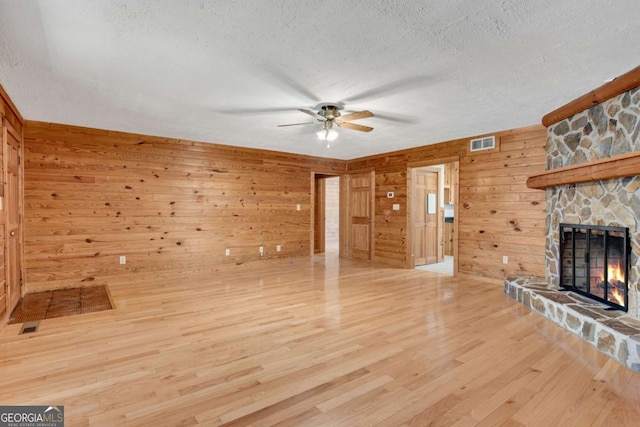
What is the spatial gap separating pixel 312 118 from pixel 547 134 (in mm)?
3171

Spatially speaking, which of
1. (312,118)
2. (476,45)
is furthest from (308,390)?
(312,118)

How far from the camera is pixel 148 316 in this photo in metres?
3.68

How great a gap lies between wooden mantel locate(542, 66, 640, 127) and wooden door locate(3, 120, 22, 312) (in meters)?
6.19

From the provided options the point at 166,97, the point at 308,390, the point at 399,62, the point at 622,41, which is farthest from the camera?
the point at 166,97

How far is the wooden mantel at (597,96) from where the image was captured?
2.94 metres

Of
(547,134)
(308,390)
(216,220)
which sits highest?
(547,134)

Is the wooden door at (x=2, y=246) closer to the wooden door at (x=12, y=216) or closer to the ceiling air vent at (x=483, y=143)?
the wooden door at (x=12, y=216)

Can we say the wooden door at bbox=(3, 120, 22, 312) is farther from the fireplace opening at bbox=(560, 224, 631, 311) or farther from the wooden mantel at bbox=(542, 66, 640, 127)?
the fireplace opening at bbox=(560, 224, 631, 311)

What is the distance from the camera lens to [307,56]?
104 inches

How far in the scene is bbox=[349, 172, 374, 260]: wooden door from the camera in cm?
755

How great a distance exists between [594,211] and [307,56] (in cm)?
338

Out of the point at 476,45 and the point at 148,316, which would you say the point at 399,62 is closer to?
the point at 476,45

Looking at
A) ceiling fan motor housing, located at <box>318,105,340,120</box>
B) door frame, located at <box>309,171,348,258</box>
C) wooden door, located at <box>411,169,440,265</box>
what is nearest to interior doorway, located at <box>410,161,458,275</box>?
wooden door, located at <box>411,169,440,265</box>

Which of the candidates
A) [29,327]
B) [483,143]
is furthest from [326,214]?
[29,327]
